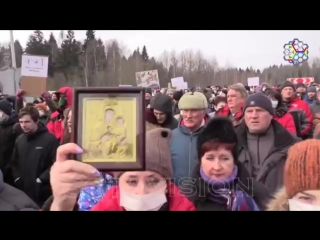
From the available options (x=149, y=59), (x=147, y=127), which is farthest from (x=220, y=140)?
(x=149, y=59)

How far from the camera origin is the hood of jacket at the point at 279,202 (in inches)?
111

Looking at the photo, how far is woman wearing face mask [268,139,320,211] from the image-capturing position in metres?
2.78

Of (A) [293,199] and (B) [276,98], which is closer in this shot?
(A) [293,199]

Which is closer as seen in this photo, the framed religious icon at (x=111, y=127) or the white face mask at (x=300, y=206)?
the framed religious icon at (x=111, y=127)

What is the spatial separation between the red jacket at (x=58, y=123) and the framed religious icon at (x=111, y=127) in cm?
9

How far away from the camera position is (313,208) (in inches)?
110

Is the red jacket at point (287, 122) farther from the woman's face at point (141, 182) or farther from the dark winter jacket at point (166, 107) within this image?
the woman's face at point (141, 182)

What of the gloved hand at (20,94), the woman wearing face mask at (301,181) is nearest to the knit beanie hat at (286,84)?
the woman wearing face mask at (301,181)

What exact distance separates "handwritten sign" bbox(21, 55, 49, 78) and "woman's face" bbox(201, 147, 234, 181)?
3.62 feet

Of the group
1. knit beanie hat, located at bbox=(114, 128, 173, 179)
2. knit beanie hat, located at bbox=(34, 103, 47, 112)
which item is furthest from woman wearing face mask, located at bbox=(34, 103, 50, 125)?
knit beanie hat, located at bbox=(114, 128, 173, 179)

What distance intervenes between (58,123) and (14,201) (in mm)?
539

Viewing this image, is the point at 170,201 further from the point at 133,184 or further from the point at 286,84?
the point at 286,84
